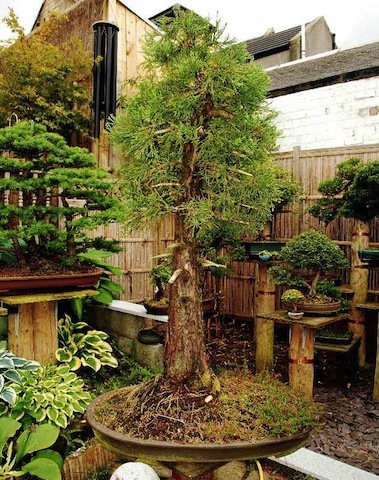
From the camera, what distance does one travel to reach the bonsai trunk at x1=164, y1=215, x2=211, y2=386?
1.33 meters

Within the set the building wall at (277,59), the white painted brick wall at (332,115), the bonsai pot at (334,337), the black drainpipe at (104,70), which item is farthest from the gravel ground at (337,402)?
the building wall at (277,59)

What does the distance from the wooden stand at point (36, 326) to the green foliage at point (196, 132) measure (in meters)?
1.50

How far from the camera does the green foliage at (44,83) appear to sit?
17.0ft

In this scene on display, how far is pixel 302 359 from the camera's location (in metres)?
3.16

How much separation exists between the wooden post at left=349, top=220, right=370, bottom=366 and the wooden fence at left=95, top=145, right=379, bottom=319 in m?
0.22

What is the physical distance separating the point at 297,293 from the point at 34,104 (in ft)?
13.2

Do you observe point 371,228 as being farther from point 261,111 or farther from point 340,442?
point 261,111

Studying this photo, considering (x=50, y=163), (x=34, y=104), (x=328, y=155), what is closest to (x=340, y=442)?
(x=50, y=163)

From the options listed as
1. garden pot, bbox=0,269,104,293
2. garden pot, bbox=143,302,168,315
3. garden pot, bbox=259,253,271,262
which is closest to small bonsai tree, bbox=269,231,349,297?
garden pot, bbox=259,253,271,262

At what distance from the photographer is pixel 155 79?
1.37 metres

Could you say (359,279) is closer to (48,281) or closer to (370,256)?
(370,256)

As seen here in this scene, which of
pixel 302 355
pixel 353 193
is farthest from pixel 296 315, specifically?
pixel 353 193

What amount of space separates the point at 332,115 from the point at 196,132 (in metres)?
4.34

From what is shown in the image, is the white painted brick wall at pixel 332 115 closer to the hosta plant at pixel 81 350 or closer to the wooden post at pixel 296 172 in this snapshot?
the wooden post at pixel 296 172
